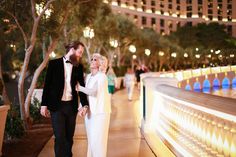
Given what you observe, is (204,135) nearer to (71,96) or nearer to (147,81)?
(71,96)

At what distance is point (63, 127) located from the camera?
22.3 ft

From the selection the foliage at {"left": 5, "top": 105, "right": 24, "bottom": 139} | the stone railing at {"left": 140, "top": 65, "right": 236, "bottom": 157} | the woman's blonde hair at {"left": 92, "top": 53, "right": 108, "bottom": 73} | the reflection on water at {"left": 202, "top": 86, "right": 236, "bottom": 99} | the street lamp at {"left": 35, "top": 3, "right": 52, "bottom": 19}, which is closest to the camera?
the stone railing at {"left": 140, "top": 65, "right": 236, "bottom": 157}

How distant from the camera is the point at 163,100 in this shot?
388 inches

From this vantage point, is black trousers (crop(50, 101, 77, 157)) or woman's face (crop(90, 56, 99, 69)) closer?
black trousers (crop(50, 101, 77, 157))

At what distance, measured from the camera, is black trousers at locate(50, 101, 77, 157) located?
6758 millimetres

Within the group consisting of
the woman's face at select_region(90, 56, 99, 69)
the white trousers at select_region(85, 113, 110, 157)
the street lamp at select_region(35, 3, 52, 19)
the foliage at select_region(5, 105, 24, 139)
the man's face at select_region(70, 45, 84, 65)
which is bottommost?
the foliage at select_region(5, 105, 24, 139)

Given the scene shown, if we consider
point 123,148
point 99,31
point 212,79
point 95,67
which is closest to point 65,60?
point 95,67

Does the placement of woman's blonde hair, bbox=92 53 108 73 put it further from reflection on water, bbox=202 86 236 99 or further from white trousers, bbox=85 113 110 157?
reflection on water, bbox=202 86 236 99

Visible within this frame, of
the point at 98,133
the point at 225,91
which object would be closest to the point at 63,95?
the point at 98,133

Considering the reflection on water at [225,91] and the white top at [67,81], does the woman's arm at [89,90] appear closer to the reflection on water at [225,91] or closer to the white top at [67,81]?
the white top at [67,81]

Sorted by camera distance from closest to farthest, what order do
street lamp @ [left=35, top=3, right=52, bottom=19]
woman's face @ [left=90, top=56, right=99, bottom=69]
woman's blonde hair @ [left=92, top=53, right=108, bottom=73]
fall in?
1. woman's face @ [left=90, top=56, right=99, bottom=69]
2. woman's blonde hair @ [left=92, top=53, right=108, bottom=73]
3. street lamp @ [left=35, top=3, right=52, bottom=19]

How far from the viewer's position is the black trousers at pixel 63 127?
22.2 ft

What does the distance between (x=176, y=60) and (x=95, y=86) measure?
196 feet

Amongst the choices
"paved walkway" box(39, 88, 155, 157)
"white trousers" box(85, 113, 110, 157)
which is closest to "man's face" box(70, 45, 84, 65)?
"white trousers" box(85, 113, 110, 157)
